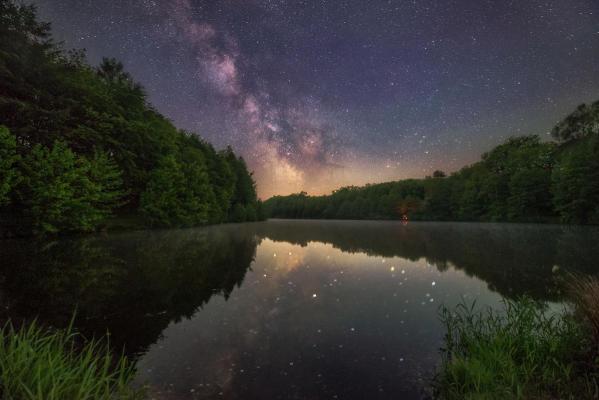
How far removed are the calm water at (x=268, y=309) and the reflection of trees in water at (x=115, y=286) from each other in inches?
1.9

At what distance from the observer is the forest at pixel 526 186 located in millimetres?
55312

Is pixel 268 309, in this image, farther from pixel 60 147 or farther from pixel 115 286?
pixel 60 147

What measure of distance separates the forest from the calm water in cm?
4832

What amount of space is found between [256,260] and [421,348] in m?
14.4

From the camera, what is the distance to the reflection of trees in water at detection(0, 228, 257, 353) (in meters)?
8.34

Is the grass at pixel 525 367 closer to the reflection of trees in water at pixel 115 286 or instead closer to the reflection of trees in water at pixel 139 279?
the reflection of trees in water at pixel 139 279

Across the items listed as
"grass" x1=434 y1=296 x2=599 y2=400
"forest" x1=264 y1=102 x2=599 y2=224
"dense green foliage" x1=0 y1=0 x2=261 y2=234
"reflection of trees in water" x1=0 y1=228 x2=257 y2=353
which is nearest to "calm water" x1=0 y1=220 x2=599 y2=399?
"reflection of trees in water" x1=0 y1=228 x2=257 y2=353

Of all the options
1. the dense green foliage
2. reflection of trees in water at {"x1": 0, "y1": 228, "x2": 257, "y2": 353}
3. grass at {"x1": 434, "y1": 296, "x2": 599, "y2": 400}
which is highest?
the dense green foliage

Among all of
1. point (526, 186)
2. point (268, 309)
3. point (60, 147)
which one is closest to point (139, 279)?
point (268, 309)

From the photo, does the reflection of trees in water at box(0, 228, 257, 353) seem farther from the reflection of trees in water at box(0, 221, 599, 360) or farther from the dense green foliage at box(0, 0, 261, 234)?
the dense green foliage at box(0, 0, 261, 234)

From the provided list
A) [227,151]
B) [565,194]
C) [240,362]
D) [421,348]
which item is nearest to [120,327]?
[240,362]

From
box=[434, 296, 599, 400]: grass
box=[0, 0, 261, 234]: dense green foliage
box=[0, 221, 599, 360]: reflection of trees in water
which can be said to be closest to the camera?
box=[434, 296, 599, 400]: grass

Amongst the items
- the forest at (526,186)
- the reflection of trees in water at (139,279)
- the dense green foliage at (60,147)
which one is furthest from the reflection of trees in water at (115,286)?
the forest at (526,186)

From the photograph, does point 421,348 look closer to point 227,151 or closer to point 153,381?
point 153,381
